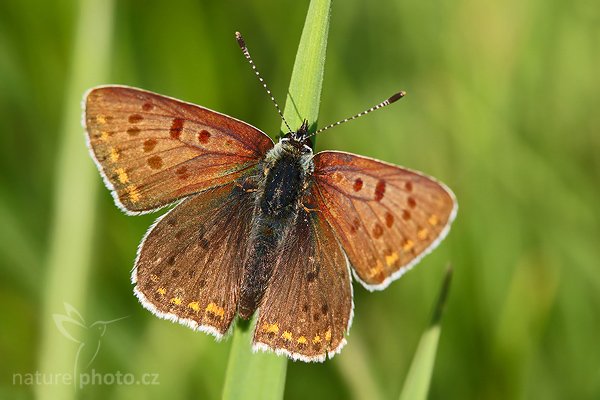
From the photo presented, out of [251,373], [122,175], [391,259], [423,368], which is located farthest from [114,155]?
[423,368]

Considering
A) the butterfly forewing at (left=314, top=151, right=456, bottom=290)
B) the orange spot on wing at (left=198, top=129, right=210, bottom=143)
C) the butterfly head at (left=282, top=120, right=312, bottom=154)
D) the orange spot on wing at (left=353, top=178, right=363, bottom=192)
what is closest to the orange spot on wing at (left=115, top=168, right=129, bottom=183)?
the orange spot on wing at (left=198, top=129, right=210, bottom=143)

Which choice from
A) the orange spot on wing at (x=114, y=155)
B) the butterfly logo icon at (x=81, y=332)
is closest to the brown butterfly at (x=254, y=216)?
the orange spot on wing at (x=114, y=155)

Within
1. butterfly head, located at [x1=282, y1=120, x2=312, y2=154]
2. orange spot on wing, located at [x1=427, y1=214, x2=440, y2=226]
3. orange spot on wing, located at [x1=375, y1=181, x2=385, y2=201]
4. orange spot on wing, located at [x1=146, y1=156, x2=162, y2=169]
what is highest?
butterfly head, located at [x1=282, y1=120, x2=312, y2=154]

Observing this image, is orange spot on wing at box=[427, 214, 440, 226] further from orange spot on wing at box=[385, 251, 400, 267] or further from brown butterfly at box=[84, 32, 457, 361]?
orange spot on wing at box=[385, 251, 400, 267]

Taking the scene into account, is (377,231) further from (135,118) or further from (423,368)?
(135,118)

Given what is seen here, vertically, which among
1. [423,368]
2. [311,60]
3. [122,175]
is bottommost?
[423,368]

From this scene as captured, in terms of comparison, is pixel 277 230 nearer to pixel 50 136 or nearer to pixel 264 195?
pixel 264 195
